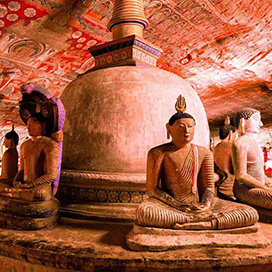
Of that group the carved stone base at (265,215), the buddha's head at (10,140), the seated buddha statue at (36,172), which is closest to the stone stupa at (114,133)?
the seated buddha statue at (36,172)

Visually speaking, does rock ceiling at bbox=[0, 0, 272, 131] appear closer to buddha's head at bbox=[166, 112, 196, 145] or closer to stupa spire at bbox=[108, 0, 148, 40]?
stupa spire at bbox=[108, 0, 148, 40]

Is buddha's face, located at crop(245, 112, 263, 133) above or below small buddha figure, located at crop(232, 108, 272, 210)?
above

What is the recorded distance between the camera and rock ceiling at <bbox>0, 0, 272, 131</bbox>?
5.57 metres

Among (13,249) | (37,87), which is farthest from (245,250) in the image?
(37,87)

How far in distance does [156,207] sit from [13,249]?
1.09 meters

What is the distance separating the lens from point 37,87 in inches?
92.7

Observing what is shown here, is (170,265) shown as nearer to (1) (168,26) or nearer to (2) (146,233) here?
(2) (146,233)

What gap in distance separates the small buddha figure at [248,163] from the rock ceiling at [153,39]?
4.11 meters

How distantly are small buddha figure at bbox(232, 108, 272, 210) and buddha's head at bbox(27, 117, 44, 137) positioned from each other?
2.02 m

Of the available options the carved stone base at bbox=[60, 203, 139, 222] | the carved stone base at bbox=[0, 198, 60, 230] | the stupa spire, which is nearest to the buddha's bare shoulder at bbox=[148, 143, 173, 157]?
the carved stone base at bbox=[60, 203, 139, 222]

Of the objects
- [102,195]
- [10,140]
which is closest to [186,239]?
[102,195]

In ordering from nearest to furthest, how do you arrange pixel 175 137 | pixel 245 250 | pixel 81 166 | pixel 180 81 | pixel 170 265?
1. pixel 170 265
2. pixel 245 250
3. pixel 175 137
4. pixel 81 166
5. pixel 180 81

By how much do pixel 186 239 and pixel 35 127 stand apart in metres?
1.69

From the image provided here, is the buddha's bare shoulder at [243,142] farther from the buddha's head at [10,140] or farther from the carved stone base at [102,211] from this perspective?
the buddha's head at [10,140]
